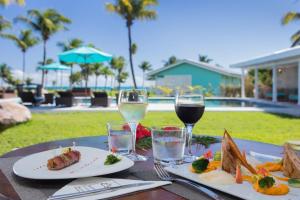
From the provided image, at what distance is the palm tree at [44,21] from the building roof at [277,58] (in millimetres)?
18263

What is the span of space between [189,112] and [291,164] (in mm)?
457

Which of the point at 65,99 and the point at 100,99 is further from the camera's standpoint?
the point at 100,99

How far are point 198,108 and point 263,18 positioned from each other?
37397mm

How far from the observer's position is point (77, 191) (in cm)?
90

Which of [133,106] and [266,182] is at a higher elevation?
[133,106]

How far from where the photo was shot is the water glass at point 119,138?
1347 millimetres

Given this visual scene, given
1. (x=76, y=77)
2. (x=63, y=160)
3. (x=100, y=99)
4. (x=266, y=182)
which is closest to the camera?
(x=266, y=182)

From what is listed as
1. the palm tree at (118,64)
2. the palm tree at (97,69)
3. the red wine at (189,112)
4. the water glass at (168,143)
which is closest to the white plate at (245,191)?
the water glass at (168,143)

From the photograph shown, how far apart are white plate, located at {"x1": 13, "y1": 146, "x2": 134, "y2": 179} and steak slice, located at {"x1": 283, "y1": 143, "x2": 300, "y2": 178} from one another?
0.50 m

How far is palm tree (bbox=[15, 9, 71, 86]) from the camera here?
32094 millimetres

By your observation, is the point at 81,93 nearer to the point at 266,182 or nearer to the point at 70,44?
the point at 266,182

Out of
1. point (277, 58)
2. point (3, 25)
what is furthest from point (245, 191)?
point (3, 25)

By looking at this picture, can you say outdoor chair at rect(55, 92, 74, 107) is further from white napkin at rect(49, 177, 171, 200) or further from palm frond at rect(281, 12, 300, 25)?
palm frond at rect(281, 12, 300, 25)

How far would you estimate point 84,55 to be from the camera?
54.9ft
